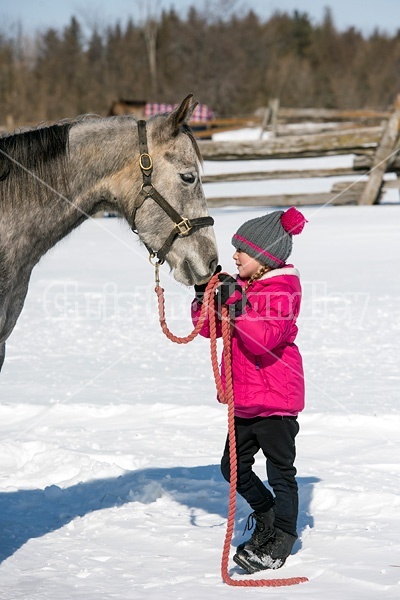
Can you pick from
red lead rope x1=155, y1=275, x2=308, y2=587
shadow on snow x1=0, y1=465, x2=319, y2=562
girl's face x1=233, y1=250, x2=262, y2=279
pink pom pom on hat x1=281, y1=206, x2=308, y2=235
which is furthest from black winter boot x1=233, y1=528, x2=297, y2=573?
pink pom pom on hat x1=281, y1=206, x2=308, y2=235

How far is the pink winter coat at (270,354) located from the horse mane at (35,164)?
80cm

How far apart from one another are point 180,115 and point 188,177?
0.26 metres

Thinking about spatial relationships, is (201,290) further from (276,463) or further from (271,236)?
(276,463)

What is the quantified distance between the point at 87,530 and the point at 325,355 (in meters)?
3.16

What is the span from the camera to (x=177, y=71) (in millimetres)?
51938

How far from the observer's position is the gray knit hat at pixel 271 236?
3.26 meters

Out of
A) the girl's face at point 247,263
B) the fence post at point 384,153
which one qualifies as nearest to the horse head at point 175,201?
the girl's face at point 247,263

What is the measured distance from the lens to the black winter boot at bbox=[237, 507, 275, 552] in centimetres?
329

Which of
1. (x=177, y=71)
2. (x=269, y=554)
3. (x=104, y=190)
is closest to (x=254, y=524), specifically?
(x=269, y=554)

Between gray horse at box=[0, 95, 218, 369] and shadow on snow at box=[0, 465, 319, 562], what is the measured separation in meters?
0.94

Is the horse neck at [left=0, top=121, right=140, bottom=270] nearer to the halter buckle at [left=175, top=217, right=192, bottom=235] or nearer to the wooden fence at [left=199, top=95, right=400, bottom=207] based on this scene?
the halter buckle at [left=175, top=217, right=192, bottom=235]

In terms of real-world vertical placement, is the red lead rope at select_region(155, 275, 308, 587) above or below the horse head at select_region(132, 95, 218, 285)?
below

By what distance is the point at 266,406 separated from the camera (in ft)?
10.6

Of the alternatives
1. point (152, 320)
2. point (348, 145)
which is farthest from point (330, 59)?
point (152, 320)
